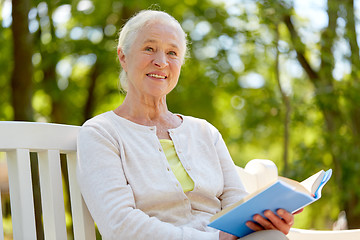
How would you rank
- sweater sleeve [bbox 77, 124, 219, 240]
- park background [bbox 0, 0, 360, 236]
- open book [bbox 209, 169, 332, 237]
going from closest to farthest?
open book [bbox 209, 169, 332, 237], sweater sleeve [bbox 77, 124, 219, 240], park background [bbox 0, 0, 360, 236]

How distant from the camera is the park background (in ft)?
19.2

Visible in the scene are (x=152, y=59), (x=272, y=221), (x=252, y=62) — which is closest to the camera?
(x=272, y=221)

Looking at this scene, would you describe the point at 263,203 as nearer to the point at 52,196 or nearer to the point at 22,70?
the point at 52,196

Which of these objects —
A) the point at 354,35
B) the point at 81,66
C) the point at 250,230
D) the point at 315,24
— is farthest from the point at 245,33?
the point at 250,230

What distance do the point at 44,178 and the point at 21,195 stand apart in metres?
0.15

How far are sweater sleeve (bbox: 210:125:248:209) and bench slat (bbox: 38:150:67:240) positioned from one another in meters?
0.69

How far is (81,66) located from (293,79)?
3.99 meters

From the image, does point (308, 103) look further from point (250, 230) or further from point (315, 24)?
point (250, 230)

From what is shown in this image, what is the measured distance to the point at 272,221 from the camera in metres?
1.77

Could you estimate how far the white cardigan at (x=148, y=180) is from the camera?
188cm

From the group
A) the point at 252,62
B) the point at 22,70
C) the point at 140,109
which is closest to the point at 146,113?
the point at 140,109

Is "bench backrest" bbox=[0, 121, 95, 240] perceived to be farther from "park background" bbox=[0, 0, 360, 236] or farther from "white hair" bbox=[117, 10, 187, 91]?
"park background" bbox=[0, 0, 360, 236]

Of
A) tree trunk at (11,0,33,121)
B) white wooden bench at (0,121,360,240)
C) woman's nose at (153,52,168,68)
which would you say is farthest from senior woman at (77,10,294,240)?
tree trunk at (11,0,33,121)

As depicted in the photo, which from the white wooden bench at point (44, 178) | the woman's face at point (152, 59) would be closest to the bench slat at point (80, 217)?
the white wooden bench at point (44, 178)
